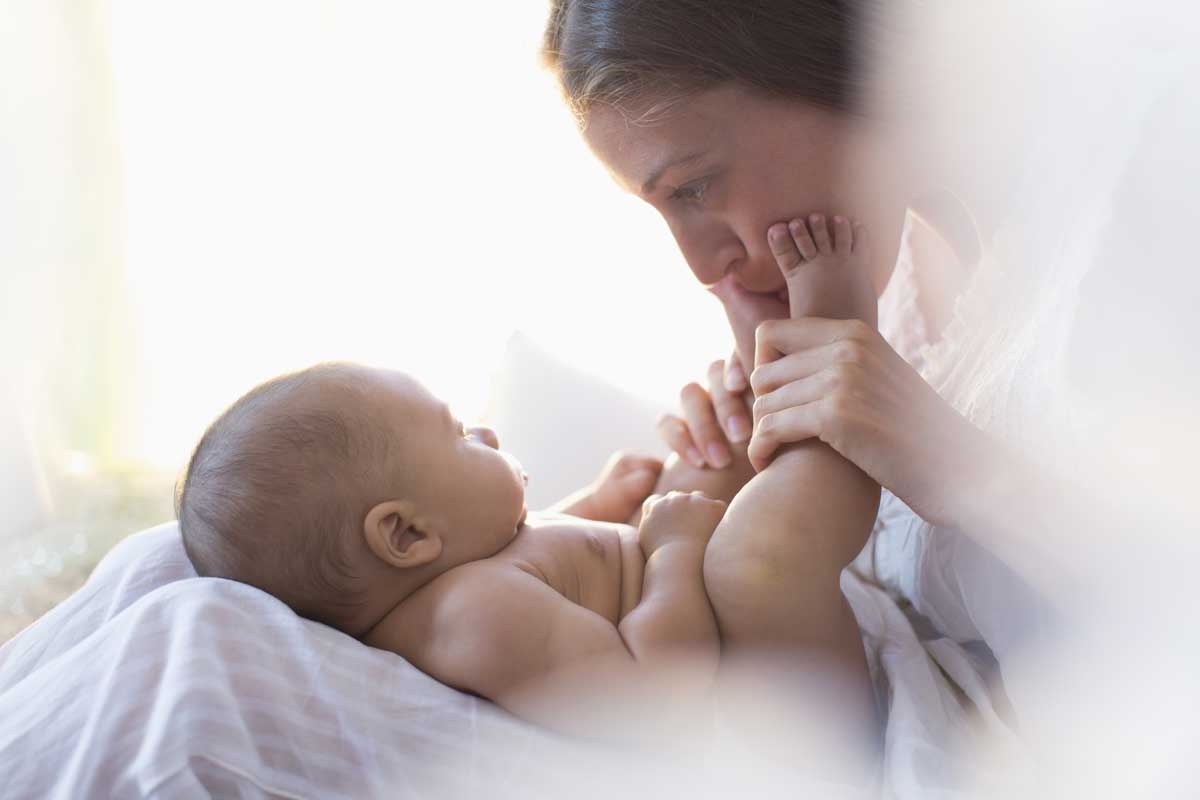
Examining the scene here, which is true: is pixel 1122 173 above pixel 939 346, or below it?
above

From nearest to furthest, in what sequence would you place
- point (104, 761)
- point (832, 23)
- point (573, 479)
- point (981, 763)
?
1. point (104, 761)
2. point (981, 763)
3. point (832, 23)
4. point (573, 479)

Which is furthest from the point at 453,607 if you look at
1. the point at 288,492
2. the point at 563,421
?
the point at 563,421

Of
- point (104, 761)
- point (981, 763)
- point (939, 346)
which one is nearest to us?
point (104, 761)

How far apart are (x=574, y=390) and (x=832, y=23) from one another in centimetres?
63

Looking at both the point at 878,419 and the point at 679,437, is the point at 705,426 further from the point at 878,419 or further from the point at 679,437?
the point at 878,419

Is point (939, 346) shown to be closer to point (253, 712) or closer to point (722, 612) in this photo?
point (722, 612)

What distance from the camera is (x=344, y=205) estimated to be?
251 centimetres

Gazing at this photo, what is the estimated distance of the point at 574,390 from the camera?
1.51m

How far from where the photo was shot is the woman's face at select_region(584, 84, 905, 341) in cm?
106

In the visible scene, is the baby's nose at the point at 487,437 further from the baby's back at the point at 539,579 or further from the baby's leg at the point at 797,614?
the baby's leg at the point at 797,614

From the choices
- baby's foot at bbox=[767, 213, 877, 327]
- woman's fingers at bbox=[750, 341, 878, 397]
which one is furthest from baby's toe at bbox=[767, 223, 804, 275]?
woman's fingers at bbox=[750, 341, 878, 397]

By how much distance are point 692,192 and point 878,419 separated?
0.33m

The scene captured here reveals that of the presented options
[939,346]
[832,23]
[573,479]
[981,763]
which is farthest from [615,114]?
[981,763]

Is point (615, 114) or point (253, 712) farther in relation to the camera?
point (615, 114)
